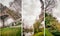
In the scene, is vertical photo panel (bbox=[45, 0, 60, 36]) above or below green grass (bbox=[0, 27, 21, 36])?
above

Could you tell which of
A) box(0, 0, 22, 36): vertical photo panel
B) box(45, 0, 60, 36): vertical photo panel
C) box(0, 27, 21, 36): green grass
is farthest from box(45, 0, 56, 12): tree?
box(0, 27, 21, 36): green grass

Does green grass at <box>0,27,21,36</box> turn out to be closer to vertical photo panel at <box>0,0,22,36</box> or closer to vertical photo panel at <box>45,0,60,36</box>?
vertical photo panel at <box>0,0,22,36</box>

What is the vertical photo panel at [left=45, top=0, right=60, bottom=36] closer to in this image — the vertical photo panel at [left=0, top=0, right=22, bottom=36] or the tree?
the tree

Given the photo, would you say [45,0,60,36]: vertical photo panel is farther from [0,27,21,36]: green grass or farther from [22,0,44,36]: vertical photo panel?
[0,27,21,36]: green grass

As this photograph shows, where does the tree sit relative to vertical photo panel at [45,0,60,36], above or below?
above

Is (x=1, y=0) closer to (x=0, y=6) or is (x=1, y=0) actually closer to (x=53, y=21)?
(x=0, y=6)

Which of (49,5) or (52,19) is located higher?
(49,5)

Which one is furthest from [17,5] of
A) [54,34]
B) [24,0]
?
[54,34]

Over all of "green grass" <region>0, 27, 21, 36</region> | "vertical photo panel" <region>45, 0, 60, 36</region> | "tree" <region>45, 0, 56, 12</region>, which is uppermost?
"tree" <region>45, 0, 56, 12</region>

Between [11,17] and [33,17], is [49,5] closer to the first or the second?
[33,17]

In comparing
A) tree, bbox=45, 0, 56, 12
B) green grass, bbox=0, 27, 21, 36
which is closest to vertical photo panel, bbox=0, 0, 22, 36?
green grass, bbox=0, 27, 21, 36

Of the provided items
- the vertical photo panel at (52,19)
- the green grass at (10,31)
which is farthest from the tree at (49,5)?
the green grass at (10,31)

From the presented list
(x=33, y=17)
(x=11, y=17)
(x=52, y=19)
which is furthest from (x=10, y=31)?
(x=52, y=19)

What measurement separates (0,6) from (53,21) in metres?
0.62
